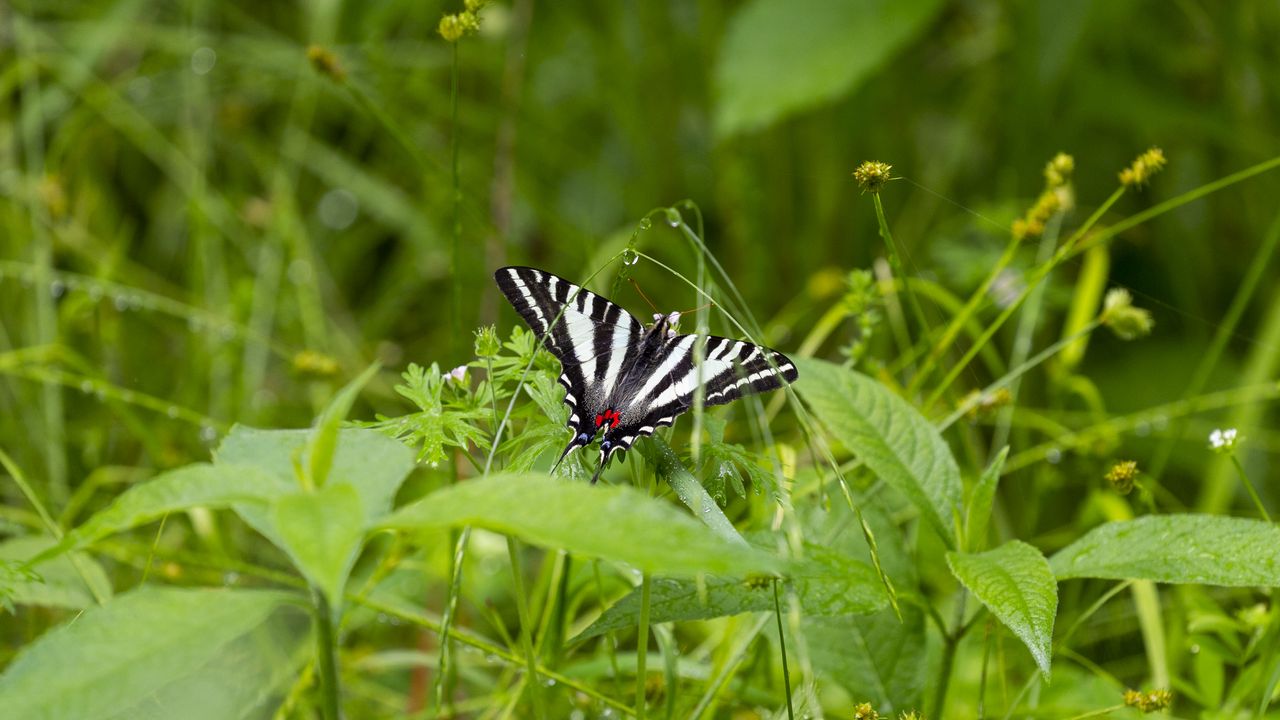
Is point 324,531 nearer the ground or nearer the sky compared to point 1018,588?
nearer the sky

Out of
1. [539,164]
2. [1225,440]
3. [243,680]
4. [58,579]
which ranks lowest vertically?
[243,680]

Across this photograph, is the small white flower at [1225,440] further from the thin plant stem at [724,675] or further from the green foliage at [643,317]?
the thin plant stem at [724,675]

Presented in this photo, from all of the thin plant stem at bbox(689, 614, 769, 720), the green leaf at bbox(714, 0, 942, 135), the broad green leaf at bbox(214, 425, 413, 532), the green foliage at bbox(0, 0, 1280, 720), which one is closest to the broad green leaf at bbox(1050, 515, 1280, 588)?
the green foliage at bbox(0, 0, 1280, 720)

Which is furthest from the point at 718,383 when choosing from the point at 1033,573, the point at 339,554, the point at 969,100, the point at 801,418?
the point at 969,100

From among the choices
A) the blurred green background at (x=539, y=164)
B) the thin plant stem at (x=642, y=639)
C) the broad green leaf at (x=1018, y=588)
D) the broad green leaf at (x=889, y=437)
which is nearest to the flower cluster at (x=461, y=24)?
the broad green leaf at (x=889, y=437)

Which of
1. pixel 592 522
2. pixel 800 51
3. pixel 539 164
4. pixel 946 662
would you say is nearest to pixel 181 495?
pixel 592 522

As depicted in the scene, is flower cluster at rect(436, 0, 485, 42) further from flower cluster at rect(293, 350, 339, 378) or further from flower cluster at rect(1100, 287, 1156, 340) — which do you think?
flower cluster at rect(1100, 287, 1156, 340)

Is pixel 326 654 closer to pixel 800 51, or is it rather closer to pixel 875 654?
pixel 875 654
